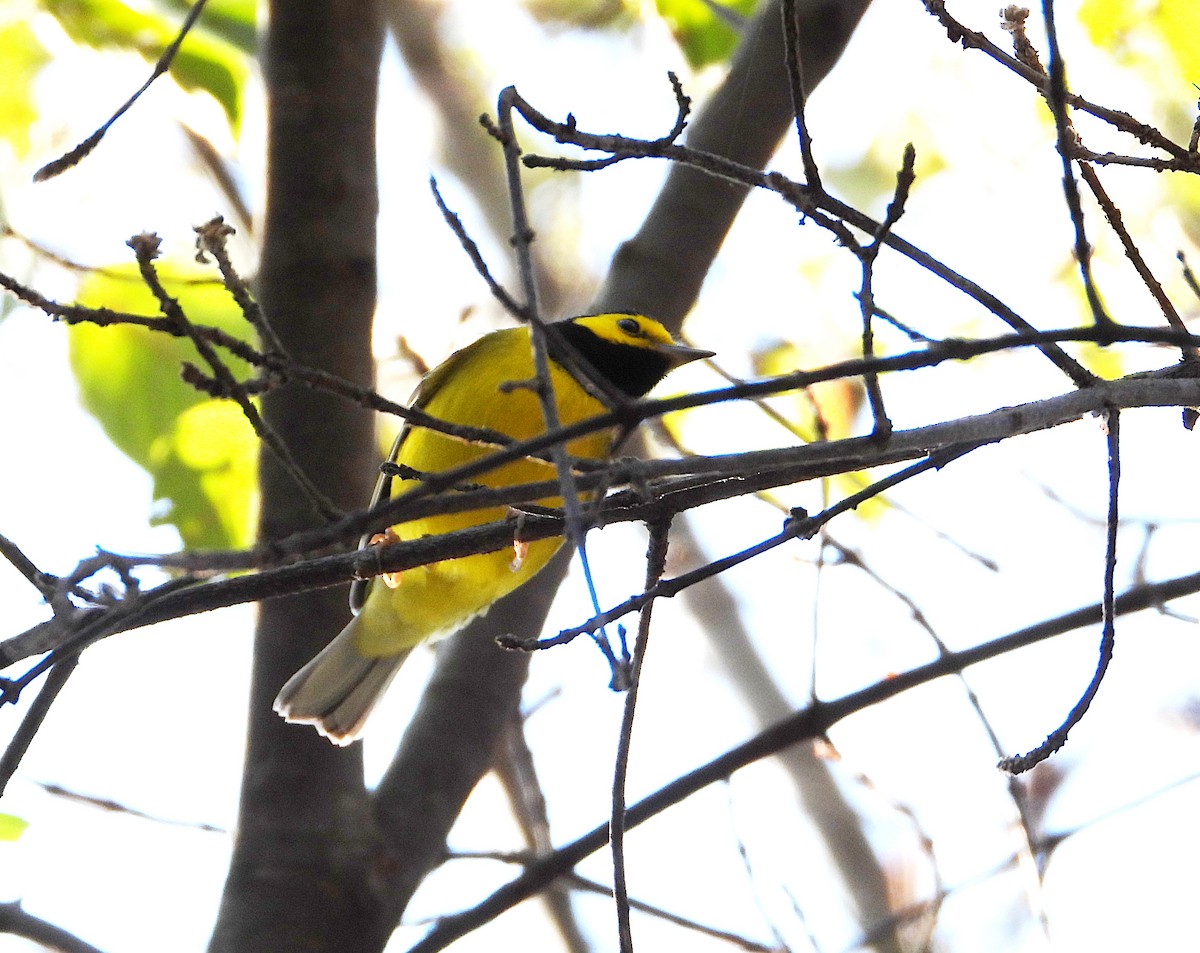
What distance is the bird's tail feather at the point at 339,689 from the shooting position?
351 cm

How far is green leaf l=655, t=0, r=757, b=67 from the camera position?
396 cm

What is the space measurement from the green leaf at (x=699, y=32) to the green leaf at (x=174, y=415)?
1531 millimetres

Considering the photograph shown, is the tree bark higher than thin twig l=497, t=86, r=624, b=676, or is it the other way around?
the tree bark

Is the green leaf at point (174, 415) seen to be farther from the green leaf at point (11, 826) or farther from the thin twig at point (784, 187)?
the thin twig at point (784, 187)

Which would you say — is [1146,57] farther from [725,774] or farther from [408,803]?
[408,803]

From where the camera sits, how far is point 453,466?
137 inches

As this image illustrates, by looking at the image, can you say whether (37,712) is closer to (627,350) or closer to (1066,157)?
(1066,157)

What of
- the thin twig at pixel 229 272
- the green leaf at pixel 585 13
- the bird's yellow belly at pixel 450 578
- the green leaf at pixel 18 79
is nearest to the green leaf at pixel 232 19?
the green leaf at pixel 18 79

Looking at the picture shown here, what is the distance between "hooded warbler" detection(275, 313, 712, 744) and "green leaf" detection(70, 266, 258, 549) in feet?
1.36

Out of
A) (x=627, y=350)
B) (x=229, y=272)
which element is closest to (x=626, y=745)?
(x=229, y=272)

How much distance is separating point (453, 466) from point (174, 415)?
35.0 inches

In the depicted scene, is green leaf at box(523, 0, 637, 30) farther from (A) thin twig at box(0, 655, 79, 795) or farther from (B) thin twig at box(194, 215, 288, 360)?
(A) thin twig at box(0, 655, 79, 795)

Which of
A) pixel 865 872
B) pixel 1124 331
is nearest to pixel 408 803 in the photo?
pixel 1124 331

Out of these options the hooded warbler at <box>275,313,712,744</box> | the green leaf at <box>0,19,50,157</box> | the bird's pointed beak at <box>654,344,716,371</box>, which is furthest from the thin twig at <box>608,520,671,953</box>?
the green leaf at <box>0,19,50,157</box>
